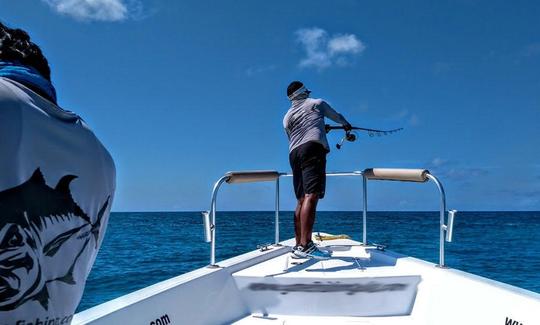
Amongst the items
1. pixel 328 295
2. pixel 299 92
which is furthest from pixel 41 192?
pixel 299 92

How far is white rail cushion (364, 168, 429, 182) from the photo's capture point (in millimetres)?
2867

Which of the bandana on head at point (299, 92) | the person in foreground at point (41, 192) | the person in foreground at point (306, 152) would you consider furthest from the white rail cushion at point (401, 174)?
the person in foreground at point (41, 192)

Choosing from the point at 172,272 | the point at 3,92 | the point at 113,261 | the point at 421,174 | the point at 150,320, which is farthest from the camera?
the point at 113,261

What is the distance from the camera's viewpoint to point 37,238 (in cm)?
67

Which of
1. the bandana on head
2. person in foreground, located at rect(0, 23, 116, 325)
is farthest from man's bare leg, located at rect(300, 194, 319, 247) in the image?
person in foreground, located at rect(0, 23, 116, 325)

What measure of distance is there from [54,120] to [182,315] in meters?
1.72

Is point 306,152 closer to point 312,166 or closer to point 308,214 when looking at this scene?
point 312,166

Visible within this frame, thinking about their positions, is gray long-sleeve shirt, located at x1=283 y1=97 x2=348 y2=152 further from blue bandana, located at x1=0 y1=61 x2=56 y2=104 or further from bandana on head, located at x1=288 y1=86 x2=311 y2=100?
blue bandana, located at x1=0 y1=61 x2=56 y2=104

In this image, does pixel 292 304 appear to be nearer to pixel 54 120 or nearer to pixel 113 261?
pixel 54 120

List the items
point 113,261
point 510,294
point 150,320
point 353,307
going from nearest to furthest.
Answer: point 150,320 < point 510,294 < point 353,307 < point 113,261

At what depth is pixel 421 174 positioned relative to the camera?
2859 mm

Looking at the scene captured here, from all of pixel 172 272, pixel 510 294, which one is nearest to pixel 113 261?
pixel 172 272

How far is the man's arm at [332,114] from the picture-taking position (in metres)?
3.37

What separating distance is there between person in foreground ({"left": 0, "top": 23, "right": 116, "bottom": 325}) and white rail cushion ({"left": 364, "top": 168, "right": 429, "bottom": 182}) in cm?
240
